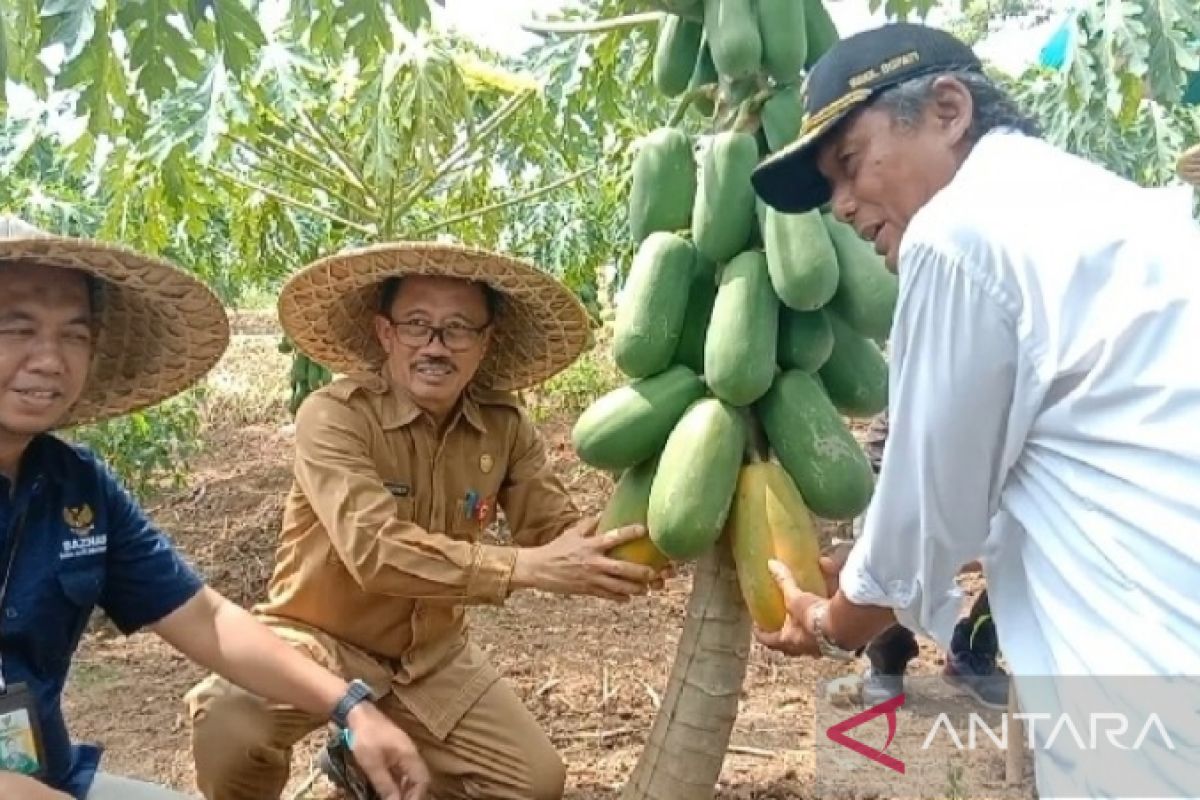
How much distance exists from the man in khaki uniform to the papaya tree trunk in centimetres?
30

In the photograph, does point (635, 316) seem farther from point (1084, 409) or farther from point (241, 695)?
point (241, 695)

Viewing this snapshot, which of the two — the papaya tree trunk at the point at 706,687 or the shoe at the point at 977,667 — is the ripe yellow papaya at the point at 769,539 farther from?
the shoe at the point at 977,667

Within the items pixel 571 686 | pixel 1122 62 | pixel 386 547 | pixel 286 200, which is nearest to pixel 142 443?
pixel 286 200

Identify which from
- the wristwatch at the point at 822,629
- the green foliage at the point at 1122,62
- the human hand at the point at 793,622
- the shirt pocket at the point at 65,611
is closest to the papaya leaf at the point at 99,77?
the shirt pocket at the point at 65,611

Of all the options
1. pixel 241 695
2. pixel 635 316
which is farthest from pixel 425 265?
pixel 241 695

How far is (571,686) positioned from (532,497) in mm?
1174

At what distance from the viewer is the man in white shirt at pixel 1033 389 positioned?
4.78ft

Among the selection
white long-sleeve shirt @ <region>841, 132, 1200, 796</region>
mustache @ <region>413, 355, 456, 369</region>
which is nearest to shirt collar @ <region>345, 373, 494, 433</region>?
mustache @ <region>413, 355, 456, 369</region>

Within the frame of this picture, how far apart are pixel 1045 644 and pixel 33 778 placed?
1668mm

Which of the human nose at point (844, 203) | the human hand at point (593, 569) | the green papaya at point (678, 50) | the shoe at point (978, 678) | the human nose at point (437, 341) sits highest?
the green papaya at point (678, 50)

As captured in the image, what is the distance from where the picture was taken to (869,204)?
178cm

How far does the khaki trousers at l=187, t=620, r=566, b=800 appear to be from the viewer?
281cm

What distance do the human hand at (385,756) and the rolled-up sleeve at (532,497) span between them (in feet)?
2.41

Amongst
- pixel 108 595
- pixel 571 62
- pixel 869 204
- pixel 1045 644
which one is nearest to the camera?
pixel 1045 644
